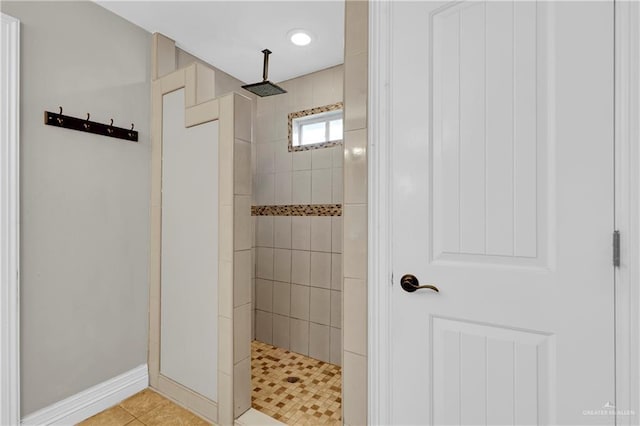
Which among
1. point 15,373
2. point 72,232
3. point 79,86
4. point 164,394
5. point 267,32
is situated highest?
point 267,32

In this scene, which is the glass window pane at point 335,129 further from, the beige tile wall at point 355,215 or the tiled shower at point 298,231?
the beige tile wall at point 355,215

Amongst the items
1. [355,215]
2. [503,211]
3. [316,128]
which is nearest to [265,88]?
[316,128]

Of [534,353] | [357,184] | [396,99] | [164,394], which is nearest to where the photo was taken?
[534,353]

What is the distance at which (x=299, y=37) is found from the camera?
2.18m

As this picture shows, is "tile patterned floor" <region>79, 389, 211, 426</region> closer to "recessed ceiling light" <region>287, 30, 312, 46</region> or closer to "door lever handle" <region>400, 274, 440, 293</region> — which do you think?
"door lever handle" <region>400, 274, 440, 293</region>

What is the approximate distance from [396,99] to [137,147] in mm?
1769

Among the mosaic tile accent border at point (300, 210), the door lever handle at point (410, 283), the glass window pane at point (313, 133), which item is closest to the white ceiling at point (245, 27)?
the glass window pane at point (313, 133)

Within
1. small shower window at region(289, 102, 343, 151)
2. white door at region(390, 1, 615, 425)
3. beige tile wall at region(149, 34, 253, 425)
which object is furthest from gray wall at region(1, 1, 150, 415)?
white door at region(390, 1, 615, 425)

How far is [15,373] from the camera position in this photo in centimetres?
152

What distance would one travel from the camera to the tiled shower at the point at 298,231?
2.58m

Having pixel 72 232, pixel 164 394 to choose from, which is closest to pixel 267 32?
pixel 72 232

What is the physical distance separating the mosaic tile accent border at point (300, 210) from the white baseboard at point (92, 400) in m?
1.53

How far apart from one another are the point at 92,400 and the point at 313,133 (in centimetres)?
245

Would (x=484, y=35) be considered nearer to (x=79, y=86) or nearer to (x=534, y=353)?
(x=534, y=353)
